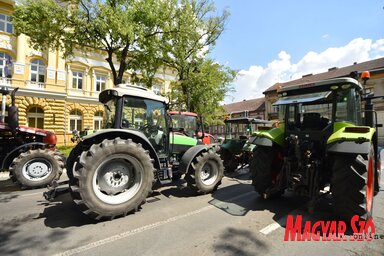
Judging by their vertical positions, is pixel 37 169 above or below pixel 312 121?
below

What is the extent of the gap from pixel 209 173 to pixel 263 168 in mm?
1388

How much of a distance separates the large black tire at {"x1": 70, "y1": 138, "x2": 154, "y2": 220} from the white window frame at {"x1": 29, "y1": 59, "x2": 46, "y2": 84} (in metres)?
18.7

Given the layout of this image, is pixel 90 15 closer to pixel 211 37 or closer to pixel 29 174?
pixel 29 174

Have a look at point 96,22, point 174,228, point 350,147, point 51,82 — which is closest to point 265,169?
point 350,147

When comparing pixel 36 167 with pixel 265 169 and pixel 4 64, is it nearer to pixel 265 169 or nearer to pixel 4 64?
pixel 265 169

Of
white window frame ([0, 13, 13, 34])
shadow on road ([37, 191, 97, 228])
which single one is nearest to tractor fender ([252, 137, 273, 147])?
shadow on road ([37, 191, 97, 228])

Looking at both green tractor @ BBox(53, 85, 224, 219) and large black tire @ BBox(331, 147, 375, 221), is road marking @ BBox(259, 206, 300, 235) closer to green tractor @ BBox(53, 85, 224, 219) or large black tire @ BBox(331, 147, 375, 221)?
large black tire @ BBox(331, 147, 375, 221)

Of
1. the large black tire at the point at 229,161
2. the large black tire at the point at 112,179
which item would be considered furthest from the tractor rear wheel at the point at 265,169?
the large black tire at the point at 229,161

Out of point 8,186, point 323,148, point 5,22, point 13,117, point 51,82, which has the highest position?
point 5,22

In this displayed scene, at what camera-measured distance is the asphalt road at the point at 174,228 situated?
264 centimetres

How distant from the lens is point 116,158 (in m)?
3.54

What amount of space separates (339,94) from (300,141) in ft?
3.51

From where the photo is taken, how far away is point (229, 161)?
777 cm

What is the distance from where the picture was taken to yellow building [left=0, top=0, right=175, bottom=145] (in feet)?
54.3
